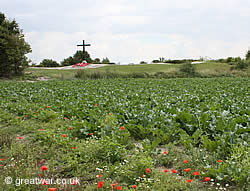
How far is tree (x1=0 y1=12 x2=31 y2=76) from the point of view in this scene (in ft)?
82.3

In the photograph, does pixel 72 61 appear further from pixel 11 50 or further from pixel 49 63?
pixel 11 50

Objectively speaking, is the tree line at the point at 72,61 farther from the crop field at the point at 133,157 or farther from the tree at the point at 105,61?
the crop field at the point at 133,157

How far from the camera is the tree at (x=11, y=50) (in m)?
25.1

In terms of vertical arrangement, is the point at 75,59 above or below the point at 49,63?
above

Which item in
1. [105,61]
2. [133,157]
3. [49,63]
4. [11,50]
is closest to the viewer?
[133,157]

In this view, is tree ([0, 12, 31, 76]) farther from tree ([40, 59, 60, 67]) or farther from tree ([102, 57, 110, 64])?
tree ([102, 57, 110, 64])

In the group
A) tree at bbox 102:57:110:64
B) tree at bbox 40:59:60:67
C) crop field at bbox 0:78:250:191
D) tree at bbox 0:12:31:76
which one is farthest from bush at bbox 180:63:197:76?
tree at bbox 40:59:60:67

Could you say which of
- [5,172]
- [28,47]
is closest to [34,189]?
[5,172]

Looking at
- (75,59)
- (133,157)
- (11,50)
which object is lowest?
(133,157)

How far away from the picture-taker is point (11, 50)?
25016 mm

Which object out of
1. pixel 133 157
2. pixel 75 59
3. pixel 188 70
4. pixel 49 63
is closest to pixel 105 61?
pixel 75 59

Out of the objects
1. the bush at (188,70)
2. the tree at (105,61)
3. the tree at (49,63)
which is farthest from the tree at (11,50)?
the tree at (105,61)

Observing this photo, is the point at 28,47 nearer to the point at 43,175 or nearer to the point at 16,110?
the point at 16,110

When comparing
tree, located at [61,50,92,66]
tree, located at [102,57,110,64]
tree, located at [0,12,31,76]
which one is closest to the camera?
tree, located at [0,12,31,76]
